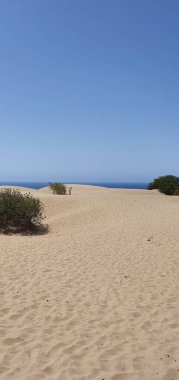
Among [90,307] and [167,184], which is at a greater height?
[167,184]

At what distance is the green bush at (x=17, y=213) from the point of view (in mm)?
20284

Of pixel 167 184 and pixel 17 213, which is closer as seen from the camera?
pixel 17 213

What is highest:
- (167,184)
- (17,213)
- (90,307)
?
(167,184)

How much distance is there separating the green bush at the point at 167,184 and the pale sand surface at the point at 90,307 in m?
28.6

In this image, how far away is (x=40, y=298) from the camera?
8.98 meters

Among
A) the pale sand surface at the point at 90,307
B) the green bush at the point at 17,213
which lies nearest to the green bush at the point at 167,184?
the green bush at the point at 17,213

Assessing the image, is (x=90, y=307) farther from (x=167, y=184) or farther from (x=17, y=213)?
(x=167, y=184)

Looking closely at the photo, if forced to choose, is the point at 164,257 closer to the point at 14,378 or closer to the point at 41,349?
the point at 41,349

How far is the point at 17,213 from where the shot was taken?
2041cm

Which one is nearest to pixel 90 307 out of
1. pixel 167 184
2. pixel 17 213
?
pixel 17 213

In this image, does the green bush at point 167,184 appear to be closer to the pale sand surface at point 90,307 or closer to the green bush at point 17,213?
the green bush at point 17,213

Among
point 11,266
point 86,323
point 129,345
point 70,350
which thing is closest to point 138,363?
point 129,345

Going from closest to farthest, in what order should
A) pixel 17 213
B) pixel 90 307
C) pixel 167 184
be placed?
pixel 90 307, pixel 17 213, pixel 167 184

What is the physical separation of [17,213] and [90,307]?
12.6m
